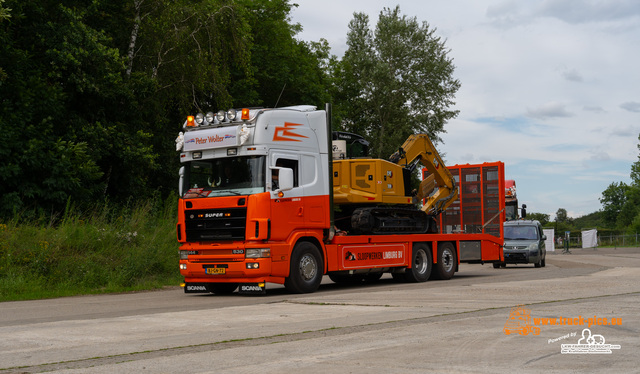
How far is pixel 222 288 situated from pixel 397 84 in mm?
40338

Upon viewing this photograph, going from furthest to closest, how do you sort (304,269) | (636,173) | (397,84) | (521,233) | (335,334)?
(636,173) → (397,84) → (521,233) → (304,269) → (335,334)

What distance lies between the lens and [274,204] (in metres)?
15.1

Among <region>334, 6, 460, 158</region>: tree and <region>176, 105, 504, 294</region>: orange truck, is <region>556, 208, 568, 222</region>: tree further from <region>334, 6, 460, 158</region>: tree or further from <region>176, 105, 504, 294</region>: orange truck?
<region>176, 105, 504, 294</region>: orange truck

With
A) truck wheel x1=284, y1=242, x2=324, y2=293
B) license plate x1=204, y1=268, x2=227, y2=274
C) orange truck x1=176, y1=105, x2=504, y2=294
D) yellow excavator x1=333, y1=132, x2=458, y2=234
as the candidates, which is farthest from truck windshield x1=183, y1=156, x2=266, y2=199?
yellow excavator x1=333, y1=132, x2=458, y2=234

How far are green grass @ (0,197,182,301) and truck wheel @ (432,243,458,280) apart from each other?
719 centimetres

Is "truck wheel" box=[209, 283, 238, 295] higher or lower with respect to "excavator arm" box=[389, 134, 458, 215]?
lower

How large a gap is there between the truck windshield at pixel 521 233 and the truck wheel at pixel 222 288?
1677 cm

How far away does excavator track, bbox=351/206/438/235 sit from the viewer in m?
18.0

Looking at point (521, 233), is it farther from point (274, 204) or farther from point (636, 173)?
point (636, 173)

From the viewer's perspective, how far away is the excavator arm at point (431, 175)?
2117 centimetres

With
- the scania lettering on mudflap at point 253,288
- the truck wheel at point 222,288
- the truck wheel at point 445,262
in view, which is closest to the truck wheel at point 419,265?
the truck wheel at point 445,262

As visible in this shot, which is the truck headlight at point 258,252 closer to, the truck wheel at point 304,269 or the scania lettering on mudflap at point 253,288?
the scania lettering on mudflap at point 253,288

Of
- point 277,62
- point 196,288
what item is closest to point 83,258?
point 196,288

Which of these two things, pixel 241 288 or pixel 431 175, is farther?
pixel 431 175
